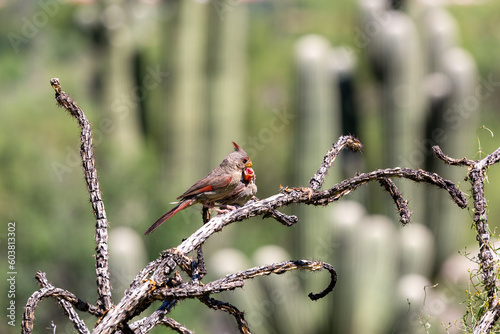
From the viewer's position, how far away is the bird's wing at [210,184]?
407 centimetres

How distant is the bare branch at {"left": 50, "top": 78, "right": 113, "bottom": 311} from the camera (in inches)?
116

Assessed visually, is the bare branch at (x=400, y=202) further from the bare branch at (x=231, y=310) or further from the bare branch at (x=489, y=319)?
the bare branch at (x=231, y=310)

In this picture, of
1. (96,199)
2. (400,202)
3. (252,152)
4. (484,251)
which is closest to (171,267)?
(96,199)

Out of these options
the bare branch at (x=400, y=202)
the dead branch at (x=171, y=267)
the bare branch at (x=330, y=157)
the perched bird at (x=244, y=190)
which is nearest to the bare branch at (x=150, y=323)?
the dead branch at (x=171, y=267)

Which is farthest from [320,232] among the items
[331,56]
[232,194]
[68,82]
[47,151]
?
[68,82]

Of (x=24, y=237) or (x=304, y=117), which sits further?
(x=24, y=237)

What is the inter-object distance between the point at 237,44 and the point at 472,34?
50.4 ft

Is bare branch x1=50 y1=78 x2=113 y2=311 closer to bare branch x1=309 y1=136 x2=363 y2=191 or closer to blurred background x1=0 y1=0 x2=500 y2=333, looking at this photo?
bare branch x1=309 y1=136 x2=363 y2=191

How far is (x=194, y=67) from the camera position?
1428 centimetres

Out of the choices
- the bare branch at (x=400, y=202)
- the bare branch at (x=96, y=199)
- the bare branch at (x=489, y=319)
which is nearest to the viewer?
the bare branch at (x=489, y=319)

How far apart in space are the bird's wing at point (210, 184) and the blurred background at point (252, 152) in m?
6.13

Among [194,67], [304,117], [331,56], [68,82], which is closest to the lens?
[304,117]

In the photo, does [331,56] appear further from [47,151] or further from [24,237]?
[47,151]

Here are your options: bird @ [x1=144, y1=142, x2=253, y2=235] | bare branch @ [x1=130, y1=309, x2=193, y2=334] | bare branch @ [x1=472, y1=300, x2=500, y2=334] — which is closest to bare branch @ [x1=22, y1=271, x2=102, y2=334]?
bare branch @ [x1=130, y1=309, x2=193, y2=334]
